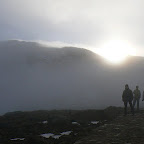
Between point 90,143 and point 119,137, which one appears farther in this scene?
point 119,137

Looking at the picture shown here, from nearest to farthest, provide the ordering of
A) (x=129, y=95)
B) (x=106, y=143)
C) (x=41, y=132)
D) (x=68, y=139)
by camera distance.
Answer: (x=106, y=143) → (x=68, y=139) → (x=41, y=132) → (x=129, y=95)

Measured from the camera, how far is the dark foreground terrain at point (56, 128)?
1645 centimetres

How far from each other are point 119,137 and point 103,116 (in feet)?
55.1

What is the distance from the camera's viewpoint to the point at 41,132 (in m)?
20.8

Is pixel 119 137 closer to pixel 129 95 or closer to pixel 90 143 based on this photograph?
pixel 90 143

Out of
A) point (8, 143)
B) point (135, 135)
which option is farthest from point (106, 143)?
point (8, 143)

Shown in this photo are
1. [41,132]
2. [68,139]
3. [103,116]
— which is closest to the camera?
[68,139]

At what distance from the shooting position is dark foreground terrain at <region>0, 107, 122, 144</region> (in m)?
16.5

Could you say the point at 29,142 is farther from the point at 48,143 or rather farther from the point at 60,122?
the point at 60,122


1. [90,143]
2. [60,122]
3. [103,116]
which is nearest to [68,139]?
[90,143]

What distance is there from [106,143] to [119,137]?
164cm

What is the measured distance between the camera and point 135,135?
588 inches

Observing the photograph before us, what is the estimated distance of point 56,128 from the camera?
22.9 m

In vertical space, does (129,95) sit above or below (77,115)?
above
